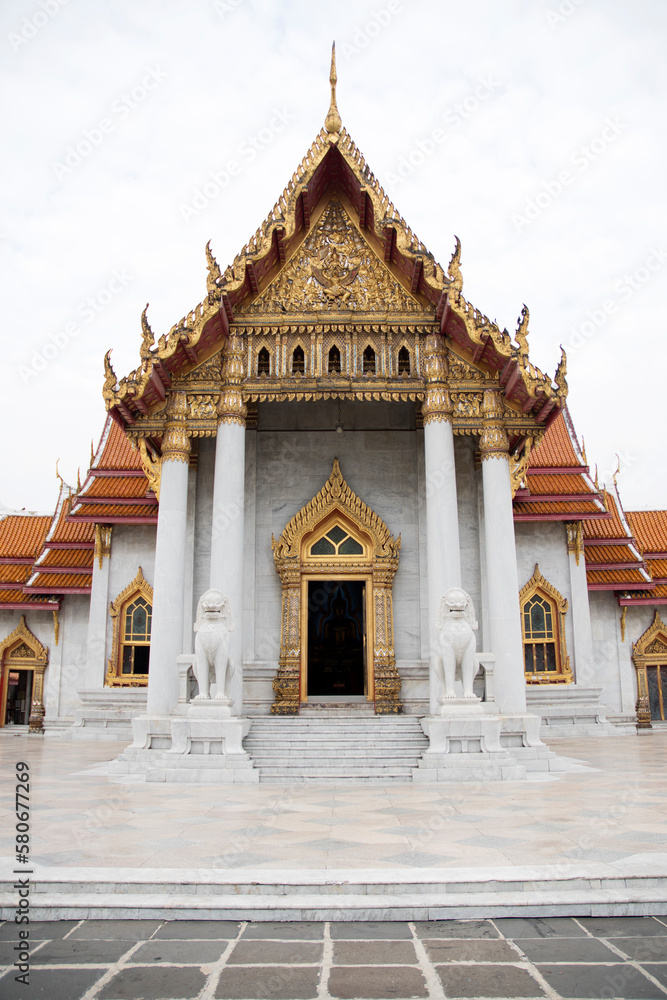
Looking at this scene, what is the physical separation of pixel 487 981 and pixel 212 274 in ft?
30.6

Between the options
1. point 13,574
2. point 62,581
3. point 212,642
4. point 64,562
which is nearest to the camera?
point 212,642

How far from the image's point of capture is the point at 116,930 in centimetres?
357

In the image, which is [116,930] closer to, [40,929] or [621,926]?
[40,929]

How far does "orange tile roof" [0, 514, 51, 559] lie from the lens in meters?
18.5

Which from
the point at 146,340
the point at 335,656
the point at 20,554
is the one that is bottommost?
the point at 335,656

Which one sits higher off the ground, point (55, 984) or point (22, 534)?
point (22, 534)

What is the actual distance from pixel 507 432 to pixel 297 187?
15.5ft

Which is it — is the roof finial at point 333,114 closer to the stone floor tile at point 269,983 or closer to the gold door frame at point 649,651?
the stone floor tile at point 269,983

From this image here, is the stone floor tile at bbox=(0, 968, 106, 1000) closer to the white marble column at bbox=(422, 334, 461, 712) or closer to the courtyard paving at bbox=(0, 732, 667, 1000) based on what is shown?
the courtyard paving at bbox=(0, 732, 667, 1000)

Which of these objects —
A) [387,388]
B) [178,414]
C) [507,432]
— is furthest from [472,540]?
[178,414]

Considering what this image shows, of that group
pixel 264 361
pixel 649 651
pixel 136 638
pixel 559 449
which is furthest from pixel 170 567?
pixel 649 651

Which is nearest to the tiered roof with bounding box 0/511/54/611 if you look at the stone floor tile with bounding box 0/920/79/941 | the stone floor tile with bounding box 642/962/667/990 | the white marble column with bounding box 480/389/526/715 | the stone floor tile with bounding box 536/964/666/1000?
the white marble column with bounding box 480/389/526/715

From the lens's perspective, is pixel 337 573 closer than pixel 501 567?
No

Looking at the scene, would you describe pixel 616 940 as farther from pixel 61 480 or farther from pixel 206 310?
pixel 61 480
